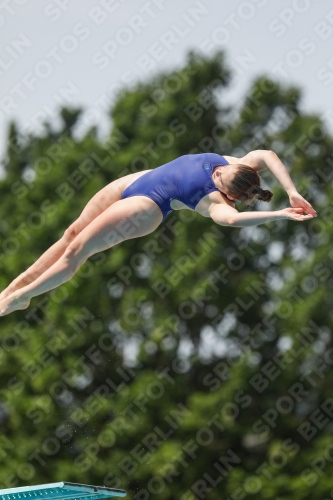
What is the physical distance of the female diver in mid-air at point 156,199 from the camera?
660 cm

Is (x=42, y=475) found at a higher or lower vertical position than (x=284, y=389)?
higher

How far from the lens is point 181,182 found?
6.93 meters

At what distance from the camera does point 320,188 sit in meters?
17.9

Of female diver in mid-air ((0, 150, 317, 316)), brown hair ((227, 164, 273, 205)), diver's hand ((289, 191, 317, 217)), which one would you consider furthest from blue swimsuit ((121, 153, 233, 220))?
diver's hand ((289, 191, 317, 217))

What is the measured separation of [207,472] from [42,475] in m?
3.12

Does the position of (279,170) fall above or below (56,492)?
above

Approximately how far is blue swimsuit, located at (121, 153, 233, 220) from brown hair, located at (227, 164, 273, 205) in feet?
0.81

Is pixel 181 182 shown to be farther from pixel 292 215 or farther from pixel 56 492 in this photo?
pixel 56 492

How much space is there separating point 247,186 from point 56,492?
2688mm

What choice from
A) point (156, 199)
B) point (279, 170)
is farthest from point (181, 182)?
point (279, 170)

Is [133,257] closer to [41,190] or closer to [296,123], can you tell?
[41,190]

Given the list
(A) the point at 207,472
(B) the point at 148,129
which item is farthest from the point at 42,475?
(B) the point at 148,129

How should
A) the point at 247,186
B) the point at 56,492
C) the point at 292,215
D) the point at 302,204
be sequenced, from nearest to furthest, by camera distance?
1. the point at 292,215
2. the point at 302,204
3. the point at 247,186
4. the point at 56,492

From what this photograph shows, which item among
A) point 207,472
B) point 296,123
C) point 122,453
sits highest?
point 296,123
